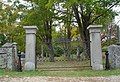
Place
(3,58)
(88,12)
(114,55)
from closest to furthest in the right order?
(3,58) → (114,55) → (88,12)

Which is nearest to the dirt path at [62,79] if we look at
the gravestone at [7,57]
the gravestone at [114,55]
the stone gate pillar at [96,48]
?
the gravestone at [7,57]

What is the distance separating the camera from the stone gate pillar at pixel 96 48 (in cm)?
1279

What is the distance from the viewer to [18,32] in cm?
2330

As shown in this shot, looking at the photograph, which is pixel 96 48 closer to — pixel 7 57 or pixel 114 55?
pixel 114 55

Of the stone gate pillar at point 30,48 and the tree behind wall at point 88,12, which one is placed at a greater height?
the tree behind wall at point 88,12

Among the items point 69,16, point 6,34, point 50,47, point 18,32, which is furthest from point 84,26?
point 6,34

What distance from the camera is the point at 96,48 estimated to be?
12.9 m

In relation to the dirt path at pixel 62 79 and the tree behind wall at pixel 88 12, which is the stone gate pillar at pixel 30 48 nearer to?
the dirt path at pixel 62 79

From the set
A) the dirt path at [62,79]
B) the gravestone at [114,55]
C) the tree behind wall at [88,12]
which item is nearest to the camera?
the dirt path at [62,79]

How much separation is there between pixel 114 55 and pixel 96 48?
0.84 m

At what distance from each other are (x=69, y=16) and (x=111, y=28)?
31.5 ft

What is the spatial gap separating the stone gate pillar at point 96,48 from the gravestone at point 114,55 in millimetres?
477

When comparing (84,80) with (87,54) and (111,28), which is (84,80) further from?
(111,28)

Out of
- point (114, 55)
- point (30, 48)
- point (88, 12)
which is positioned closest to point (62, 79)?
point (30, 48)
